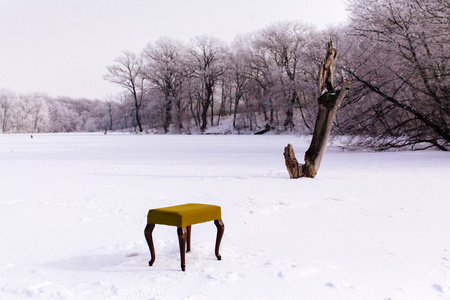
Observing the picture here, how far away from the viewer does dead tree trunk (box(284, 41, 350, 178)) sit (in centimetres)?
1122

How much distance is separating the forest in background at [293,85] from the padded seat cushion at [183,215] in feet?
48.3

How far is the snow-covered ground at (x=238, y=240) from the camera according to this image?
369cm

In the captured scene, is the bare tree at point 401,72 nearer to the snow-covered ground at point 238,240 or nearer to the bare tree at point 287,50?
the snow-covered ground at point 238,240

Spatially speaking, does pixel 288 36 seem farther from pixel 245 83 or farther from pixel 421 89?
pixel 421 89

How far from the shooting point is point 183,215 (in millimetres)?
4000

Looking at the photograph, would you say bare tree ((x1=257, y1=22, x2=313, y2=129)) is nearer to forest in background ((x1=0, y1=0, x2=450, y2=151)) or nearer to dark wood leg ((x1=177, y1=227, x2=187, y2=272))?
forest in background ((x1=0, y1=0, x2=450, y2=151))

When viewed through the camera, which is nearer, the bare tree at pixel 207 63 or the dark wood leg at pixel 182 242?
the dark wood leg at pixel 182 242

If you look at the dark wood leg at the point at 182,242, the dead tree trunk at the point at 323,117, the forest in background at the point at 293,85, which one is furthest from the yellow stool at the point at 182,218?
the forest in background at the point at 293,85

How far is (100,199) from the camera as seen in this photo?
26.1 ft

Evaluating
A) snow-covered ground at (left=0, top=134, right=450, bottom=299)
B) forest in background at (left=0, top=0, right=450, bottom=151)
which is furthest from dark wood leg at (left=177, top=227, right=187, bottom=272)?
forest in background at (left=0, top=0, right=450, bottom=151)

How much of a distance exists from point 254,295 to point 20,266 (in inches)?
96.4

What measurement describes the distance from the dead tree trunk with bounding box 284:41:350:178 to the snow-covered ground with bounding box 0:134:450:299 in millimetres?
949

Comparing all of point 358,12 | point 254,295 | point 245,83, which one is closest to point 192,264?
point 254,295

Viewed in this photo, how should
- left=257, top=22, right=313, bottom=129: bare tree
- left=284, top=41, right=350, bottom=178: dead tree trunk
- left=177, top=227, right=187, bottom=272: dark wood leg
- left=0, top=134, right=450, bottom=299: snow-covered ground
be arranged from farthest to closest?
left=257, top=22, right=313, bottom=129: bare tree, left=284, top=41, right=350, bottom=178: dead tree trunk, left=177, top=227, right=187, bottom=272: dark wood leg, left=0, top=134, right=450, bottom=299: snow-covered ground
